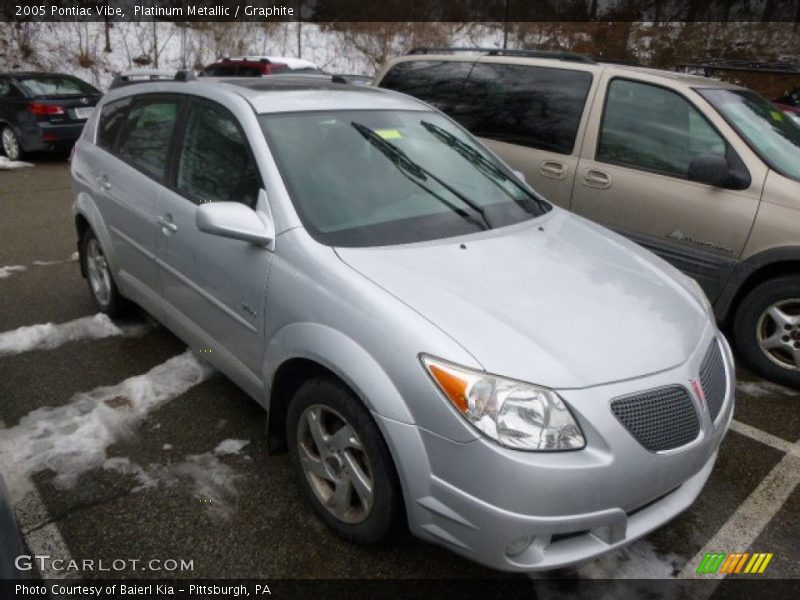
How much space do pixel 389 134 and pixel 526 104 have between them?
2125mm

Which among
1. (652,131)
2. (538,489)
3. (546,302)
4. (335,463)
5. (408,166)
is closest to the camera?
(538,489)

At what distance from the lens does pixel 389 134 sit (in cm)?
314

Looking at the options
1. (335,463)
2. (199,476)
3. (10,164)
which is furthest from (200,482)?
(10,164)

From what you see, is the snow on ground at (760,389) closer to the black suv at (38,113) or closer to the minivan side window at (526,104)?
the minivan side window at (526,104)

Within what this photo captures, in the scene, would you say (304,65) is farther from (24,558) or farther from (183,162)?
(24,558)

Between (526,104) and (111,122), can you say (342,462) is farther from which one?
(526,104)

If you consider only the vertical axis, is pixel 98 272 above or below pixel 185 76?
below

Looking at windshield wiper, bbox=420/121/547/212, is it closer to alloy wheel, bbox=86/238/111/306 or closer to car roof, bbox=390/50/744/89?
car roof, bbox=390/50/744/89

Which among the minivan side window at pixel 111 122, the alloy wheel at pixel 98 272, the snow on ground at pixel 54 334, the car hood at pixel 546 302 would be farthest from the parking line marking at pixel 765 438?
the minivan side window at pixel 111 122

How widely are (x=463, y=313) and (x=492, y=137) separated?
3231mm

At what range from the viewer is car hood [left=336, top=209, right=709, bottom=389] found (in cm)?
202

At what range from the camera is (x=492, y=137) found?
5027 millimetres

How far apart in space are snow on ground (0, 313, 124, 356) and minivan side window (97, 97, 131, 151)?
1187 mm

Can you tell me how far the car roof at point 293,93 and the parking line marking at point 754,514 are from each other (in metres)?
2.50
